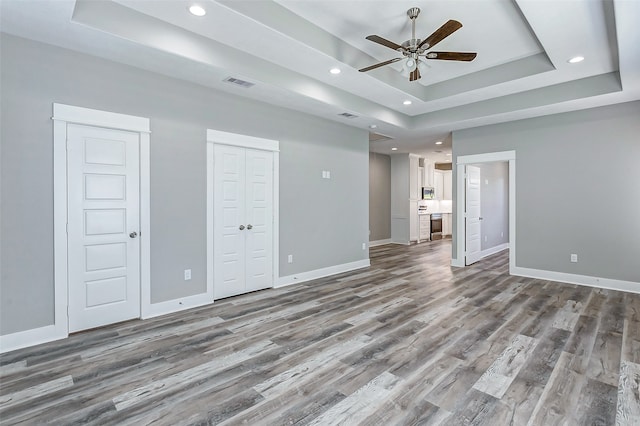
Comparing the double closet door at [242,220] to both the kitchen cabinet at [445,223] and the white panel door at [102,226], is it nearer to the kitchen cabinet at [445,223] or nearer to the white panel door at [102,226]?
the white panel door at [102,226]

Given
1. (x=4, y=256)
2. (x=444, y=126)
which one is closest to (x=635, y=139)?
(x=444, y=126)

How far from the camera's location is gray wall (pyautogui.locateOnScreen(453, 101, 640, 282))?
458 centimetres

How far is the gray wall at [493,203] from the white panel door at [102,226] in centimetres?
659

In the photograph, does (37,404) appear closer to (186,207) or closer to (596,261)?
(186,207)

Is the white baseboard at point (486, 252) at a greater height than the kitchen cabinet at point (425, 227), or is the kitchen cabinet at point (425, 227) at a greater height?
the kitchen cabinet at point (425, 227)

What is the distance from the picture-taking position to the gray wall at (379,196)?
9328mm

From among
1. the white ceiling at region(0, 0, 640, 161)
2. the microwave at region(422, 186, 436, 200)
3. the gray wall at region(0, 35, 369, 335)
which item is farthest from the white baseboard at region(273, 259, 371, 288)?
the microwave at region(422, 186, 436, 200)

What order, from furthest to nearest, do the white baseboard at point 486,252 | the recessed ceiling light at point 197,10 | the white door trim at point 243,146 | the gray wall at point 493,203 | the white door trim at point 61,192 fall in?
the gray wall at point 493,203 < the white baseboard at point 486,252 < the white door trim at point 243,146 < the white door trim at point 61,192 < the recessed ceiling light at point 197,10

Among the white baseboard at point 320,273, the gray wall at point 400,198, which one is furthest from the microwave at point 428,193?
the white baseboard at point 320,273

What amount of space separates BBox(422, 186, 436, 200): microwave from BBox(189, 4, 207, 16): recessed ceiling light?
28.3ft

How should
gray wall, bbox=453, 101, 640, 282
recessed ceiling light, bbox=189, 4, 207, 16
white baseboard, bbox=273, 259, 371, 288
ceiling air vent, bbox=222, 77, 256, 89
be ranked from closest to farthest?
recessed ceiling light, bbox=189, 4, 207, 16, ceiling air vent, bbox=222, 77, 256, 89, gray wall, bbox=453, 101, 640, 282, white baseboard, bbox=273, 259, 371, 288

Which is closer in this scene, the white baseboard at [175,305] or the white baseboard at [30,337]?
the white baseboard at [30,337]

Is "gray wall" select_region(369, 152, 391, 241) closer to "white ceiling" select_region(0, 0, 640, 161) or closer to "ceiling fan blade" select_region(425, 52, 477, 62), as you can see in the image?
"white ceiling" select_region(0, 0, 640, 161)

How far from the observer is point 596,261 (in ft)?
15.8
